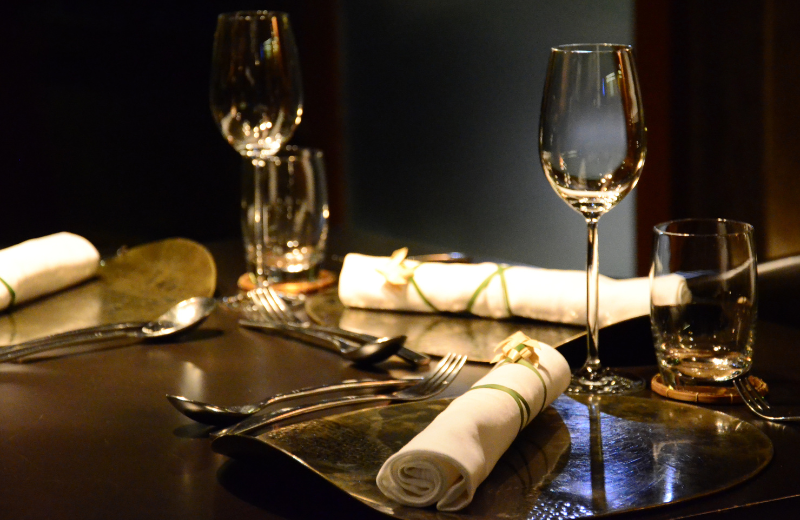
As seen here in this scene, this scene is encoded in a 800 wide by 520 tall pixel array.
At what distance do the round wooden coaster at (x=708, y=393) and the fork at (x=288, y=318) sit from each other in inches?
9.8

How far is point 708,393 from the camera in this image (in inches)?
31.0

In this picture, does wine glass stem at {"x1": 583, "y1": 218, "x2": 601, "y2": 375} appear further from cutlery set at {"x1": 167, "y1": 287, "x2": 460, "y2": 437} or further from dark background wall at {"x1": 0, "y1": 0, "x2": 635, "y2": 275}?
dark background wall at {"x1": 0, "y1": 0, "x2": 635, "y2": 275}

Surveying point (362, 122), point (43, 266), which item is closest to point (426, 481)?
point (43, 266)

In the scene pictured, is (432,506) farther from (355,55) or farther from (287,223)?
(355,55)

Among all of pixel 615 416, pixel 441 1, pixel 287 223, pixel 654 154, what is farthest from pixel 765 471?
pixel 441 1

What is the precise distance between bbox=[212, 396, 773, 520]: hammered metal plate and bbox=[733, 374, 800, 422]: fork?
4 centimetres

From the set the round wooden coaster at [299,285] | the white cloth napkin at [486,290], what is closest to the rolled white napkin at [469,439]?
the white cloth napkin at [486,290]

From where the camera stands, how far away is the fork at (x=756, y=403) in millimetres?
735

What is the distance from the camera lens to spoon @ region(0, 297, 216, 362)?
3.27 feet

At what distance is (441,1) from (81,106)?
129 cm

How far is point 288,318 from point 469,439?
0.55 m

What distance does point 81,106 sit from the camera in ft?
9.82

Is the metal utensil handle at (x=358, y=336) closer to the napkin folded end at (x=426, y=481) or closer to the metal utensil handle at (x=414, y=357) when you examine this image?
the metal utensil handle at (x=414, y=357)

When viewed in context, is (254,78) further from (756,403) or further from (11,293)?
(756,403)
